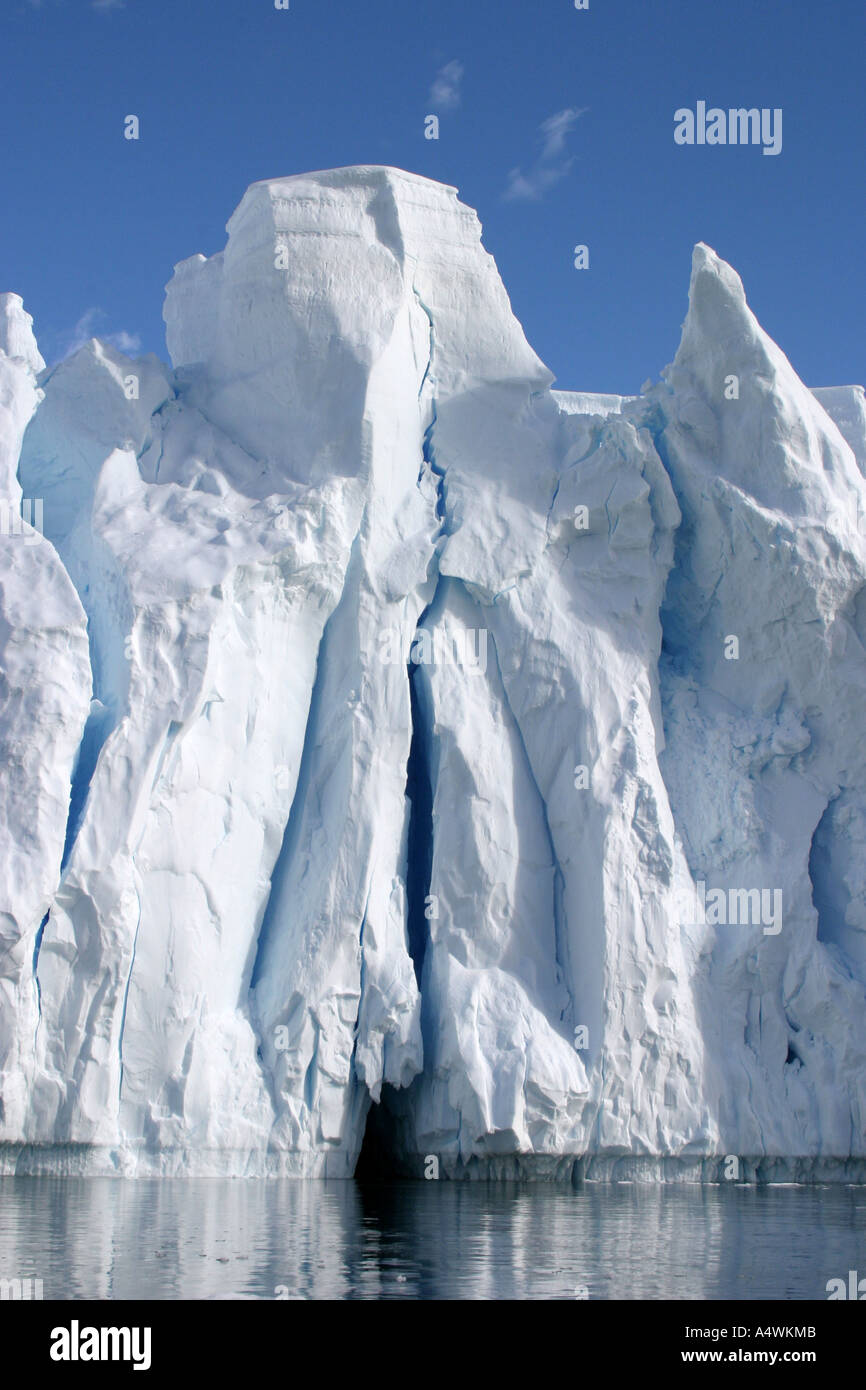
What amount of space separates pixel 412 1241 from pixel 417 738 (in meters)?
9.70

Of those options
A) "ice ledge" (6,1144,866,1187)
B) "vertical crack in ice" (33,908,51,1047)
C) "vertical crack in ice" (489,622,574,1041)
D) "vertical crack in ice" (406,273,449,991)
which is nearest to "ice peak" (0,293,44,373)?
"vertical crack in ice" (406,273,449,991)

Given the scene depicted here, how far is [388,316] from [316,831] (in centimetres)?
771

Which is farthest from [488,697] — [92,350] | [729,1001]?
[92,350]

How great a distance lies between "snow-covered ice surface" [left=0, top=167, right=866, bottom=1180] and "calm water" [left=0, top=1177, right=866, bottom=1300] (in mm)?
1377

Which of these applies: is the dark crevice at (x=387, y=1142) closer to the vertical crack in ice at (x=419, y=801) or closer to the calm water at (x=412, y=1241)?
the calm water at (x=412, y=1241)

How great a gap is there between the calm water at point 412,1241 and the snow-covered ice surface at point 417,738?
1.38 m

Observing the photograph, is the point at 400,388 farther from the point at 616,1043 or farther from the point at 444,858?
the point at 616,1043

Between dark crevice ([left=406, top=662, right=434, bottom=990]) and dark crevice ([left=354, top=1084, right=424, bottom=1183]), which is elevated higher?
dark crevice ([left=406, top=662, right=434, bottom=990])

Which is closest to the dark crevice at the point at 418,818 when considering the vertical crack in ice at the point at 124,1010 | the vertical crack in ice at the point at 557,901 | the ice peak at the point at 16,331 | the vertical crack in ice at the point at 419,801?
the vertical crack in ice at the point at 419,801

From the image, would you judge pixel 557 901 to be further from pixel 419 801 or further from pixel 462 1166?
pixel 462 1166

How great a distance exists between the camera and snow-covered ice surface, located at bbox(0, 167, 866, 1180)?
1614 centimetres

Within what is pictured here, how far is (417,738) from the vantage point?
19.5 m

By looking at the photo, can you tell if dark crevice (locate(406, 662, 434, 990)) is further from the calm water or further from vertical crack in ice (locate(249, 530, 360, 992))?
the calm water

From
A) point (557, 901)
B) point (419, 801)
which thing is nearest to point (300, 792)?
point (419, 801)
